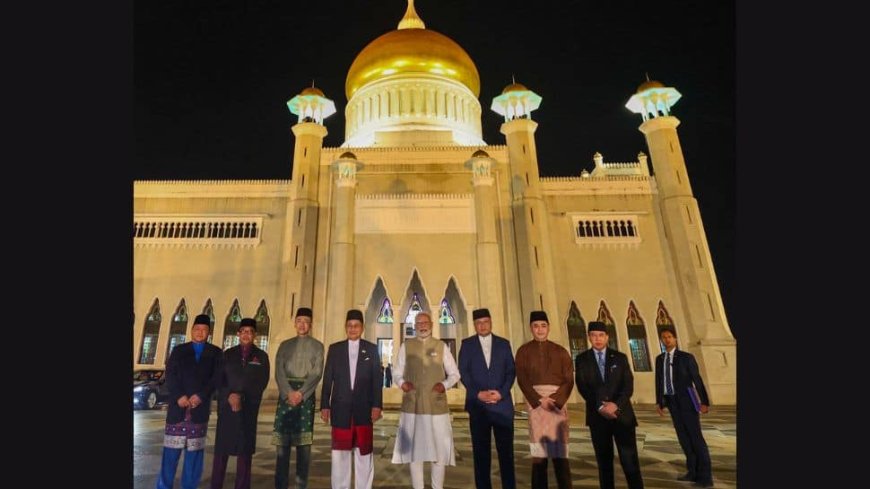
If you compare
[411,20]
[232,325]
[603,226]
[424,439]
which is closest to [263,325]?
[232,325]

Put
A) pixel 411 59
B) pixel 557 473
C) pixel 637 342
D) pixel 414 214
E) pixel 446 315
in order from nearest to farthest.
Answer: pixel 557 473, pixel 637 342, pixel 446 315, pixel 414 214, pixel 411 59

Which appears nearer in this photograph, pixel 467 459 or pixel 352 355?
pixel 352 355

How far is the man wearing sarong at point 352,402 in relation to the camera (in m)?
4.30

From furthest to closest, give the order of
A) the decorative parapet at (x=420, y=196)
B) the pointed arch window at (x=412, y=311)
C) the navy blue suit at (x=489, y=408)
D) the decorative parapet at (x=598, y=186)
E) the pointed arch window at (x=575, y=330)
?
1. the decorative parapet at (x=598, y=186)
2. the decorative parapet at (x=420, y=196)
3. the pointed arch window at (x=412, y=311)
4. the pointed arch window at (x=575, y=330)
5. the navy blue suit at (x=489, y=408)

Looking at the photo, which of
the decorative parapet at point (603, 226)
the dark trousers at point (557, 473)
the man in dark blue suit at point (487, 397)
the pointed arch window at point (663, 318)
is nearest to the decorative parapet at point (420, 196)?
the decorative parapet at point (603, 226)

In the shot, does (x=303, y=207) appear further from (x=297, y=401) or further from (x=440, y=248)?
(x=297, y=401)

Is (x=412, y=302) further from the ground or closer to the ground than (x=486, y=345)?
further from the ground

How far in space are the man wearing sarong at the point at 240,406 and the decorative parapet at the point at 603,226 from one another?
12722 mm

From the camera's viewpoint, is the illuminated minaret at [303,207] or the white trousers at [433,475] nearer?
the white trousers at [433,475]

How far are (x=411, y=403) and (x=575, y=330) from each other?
1112cm

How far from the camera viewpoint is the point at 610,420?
424 cm

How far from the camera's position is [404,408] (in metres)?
4.59

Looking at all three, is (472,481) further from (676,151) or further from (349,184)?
(676,151)

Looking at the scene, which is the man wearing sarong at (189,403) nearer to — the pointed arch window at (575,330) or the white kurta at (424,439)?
the white kurta at (424,439)
